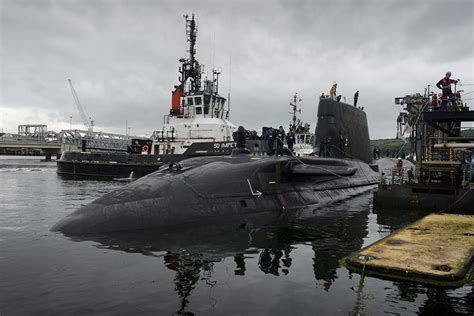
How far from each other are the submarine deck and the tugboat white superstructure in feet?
91.2

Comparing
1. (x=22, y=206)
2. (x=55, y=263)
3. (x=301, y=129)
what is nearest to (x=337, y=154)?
(x=22, y=206)

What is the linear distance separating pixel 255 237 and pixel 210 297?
400 centimetres

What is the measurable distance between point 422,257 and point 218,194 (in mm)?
6159

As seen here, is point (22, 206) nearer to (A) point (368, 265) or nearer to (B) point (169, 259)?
(B) point (169, 259)

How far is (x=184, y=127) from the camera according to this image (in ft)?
122

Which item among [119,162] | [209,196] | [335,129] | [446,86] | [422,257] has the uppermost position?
[446,86]

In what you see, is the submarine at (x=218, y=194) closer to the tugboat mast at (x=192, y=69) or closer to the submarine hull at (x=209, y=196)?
the submarine hull at (x=209, y=196)

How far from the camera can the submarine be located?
9.65m

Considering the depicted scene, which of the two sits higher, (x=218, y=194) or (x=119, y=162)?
(x=119, y=162)

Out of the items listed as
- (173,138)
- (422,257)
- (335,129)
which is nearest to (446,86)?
(335,129)

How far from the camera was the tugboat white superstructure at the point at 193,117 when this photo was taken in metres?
36.4

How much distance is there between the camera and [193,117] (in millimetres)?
37625

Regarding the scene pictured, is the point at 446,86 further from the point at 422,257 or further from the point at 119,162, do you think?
the point at 119,162

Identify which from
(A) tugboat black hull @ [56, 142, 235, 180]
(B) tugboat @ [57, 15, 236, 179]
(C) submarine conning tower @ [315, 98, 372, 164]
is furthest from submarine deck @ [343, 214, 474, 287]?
(B) tugboat @ [57, 15, 236, 179]
